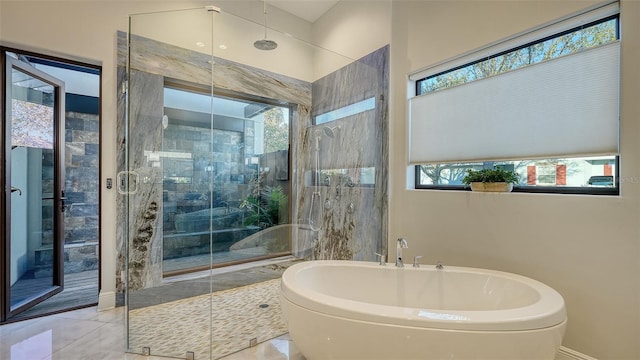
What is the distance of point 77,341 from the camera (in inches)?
81.7

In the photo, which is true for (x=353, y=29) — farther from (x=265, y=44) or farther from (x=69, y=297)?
(x=69, y=297)

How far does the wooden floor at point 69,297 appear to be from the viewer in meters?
Result: 2.51

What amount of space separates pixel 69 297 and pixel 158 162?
164 centimetres

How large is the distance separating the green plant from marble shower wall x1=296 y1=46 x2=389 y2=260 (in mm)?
868

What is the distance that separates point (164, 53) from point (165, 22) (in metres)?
0.27

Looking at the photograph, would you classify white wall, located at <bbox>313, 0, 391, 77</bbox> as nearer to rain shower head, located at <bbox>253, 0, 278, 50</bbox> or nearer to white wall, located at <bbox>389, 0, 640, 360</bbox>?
white wall, located at <bbox>389, 0, 640, 360</bbox>

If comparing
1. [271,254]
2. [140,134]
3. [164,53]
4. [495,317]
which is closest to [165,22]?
[164,53]

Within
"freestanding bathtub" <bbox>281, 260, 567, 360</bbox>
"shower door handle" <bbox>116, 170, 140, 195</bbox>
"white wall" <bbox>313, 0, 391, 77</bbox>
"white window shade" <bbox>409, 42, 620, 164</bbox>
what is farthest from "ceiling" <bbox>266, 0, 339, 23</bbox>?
"freestanding bathtub" <bbox>281, 260, 567, 360</bbox>

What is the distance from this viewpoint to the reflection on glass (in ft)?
9.44

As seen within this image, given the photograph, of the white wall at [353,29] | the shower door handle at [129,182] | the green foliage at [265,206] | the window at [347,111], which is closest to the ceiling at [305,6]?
the white wall at [353,29]

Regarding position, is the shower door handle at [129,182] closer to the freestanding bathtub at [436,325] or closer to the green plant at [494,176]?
the freestanding bathtub at [436,325]

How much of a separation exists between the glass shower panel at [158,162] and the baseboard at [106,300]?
207 mm

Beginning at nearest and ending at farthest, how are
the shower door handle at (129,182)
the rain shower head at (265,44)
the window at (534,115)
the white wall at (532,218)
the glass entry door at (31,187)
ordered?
the white wall at (532,218)
the window at (534,115)
the glass entry door at (31,187)
the shower door handle at (129,182)
the rain shower head at (265,44)

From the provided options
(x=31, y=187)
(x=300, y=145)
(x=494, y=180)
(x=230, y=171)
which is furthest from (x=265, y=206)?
(x=494, y=180)
